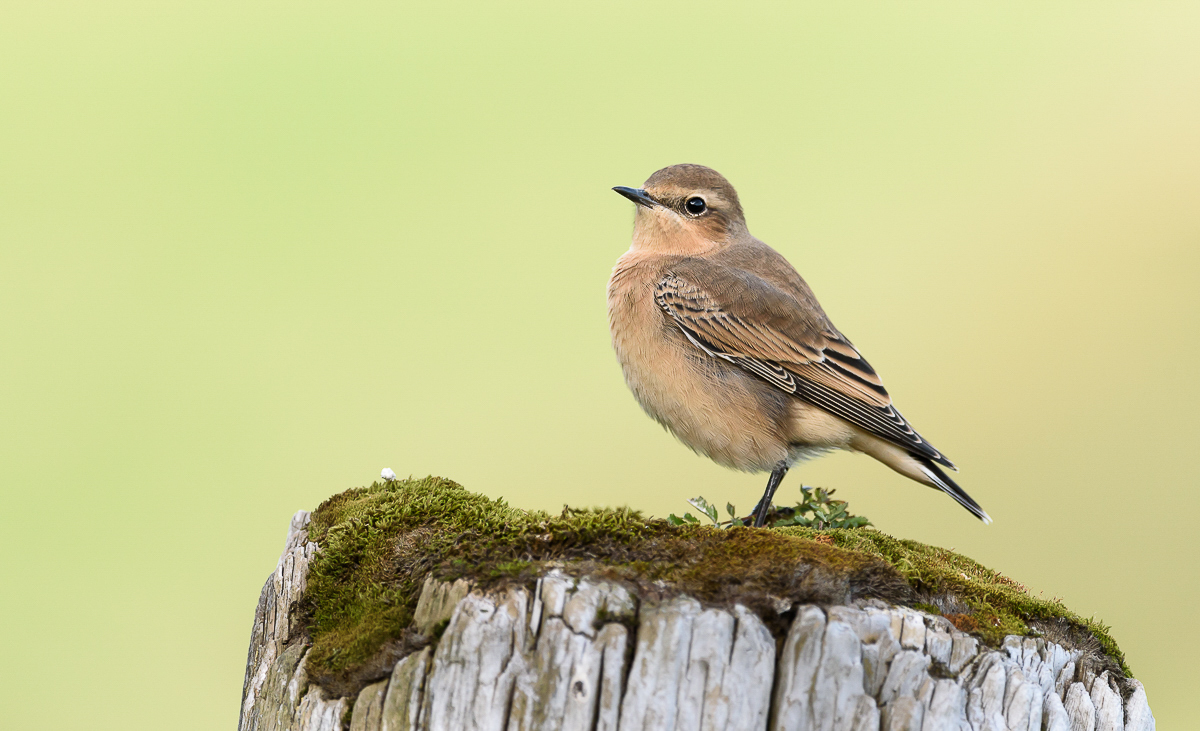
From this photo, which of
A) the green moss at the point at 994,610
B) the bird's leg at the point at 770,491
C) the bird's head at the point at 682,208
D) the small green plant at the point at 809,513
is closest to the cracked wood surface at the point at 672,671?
the green moss at the point at 994,610

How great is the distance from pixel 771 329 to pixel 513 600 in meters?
4.93


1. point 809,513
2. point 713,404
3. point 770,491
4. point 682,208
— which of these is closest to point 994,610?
point 809,513

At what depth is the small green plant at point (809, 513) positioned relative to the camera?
7043 mm

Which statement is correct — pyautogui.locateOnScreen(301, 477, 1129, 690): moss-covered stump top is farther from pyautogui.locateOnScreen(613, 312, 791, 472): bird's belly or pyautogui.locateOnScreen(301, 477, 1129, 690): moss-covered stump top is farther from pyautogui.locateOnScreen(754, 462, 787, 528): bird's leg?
pyautogui.locateOnScreen(613, 312, 791, 472): bird's belly

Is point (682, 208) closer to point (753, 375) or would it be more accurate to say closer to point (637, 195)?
point (637, 195)

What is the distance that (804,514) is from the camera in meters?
7.46

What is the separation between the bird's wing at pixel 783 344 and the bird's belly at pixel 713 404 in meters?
0.13

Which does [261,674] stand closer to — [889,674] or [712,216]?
[889,674]

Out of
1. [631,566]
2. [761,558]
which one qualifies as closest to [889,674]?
[761,558]

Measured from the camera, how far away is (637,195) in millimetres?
9438

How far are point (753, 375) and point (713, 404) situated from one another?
1.36 ft

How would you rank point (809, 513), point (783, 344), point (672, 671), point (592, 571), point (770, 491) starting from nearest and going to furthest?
point (672, 671) < point (592, 571) < point (809, 513) < point (770, 491) < point (783, 344)

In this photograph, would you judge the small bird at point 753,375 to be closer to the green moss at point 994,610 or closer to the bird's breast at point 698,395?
the bird's breast at point 698,395

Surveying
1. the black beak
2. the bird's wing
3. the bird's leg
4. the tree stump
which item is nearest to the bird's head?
the black beak
